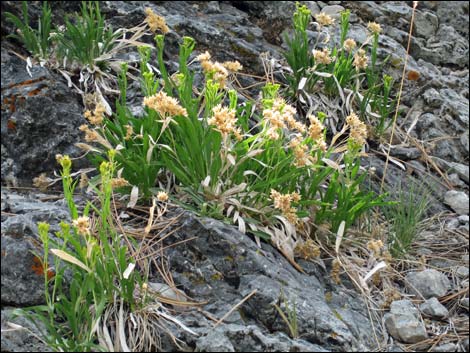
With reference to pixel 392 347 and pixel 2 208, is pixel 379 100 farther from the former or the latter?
pixel 2 208

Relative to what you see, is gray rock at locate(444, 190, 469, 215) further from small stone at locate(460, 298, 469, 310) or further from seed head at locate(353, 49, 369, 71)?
seed head at locate(353, 49, 369, 71)

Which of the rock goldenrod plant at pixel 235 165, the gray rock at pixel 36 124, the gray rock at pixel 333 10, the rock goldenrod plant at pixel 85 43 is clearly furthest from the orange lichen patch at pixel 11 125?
the gray rock at pixel 333 10

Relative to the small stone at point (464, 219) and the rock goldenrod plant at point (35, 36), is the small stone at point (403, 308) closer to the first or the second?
the small stone at point (464, 219)

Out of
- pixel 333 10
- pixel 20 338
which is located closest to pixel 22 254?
pixel 20 338

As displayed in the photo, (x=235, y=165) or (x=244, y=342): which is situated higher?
(x=235, y=165)

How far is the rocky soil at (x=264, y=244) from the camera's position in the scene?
110 inches

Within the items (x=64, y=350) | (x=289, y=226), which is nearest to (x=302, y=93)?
(x=289, y=226)

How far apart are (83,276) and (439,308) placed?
1.69 meters

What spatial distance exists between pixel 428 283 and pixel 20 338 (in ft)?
6.55

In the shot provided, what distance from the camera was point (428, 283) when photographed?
134 inches

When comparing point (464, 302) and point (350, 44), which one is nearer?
Answer: point (464, 302)

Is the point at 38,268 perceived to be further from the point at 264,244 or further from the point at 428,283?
the point at 428,283

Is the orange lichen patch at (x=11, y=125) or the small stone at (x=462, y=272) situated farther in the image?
the orange lichen patch at (x=11, y=125)

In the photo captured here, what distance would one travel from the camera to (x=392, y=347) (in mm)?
2953
